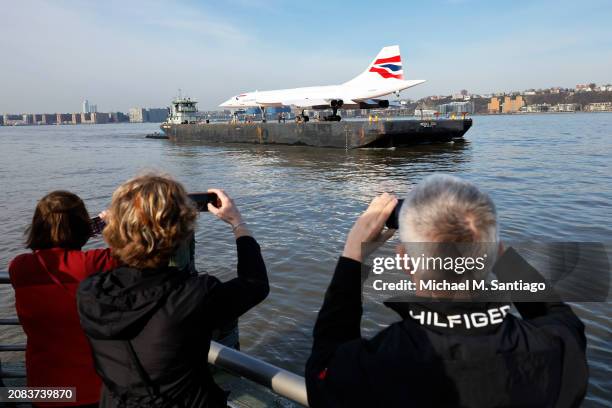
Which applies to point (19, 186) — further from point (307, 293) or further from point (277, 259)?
point (307, 293)

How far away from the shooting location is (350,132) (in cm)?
3669

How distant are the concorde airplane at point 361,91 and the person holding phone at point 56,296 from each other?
1486 inches

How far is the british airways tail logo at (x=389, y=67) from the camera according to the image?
127 ft

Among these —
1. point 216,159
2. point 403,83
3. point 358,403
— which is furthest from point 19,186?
point 403,83

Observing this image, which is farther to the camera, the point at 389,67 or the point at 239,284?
the point at 389,67

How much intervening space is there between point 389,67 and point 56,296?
39.6m

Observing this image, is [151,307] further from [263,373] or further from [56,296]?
[56,296]

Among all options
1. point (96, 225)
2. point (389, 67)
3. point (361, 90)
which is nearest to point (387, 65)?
point (389, 67)

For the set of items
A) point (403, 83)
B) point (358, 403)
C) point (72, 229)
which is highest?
point (403, 83)

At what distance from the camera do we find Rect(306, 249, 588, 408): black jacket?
1.30 m

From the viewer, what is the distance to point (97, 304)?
5.97 ft

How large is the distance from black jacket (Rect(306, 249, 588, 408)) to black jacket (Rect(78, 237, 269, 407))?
66cm

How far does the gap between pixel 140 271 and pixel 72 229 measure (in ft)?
2.34

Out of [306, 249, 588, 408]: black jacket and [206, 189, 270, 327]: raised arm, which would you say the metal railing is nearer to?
[206, 189, 270, 327]: raised arm
